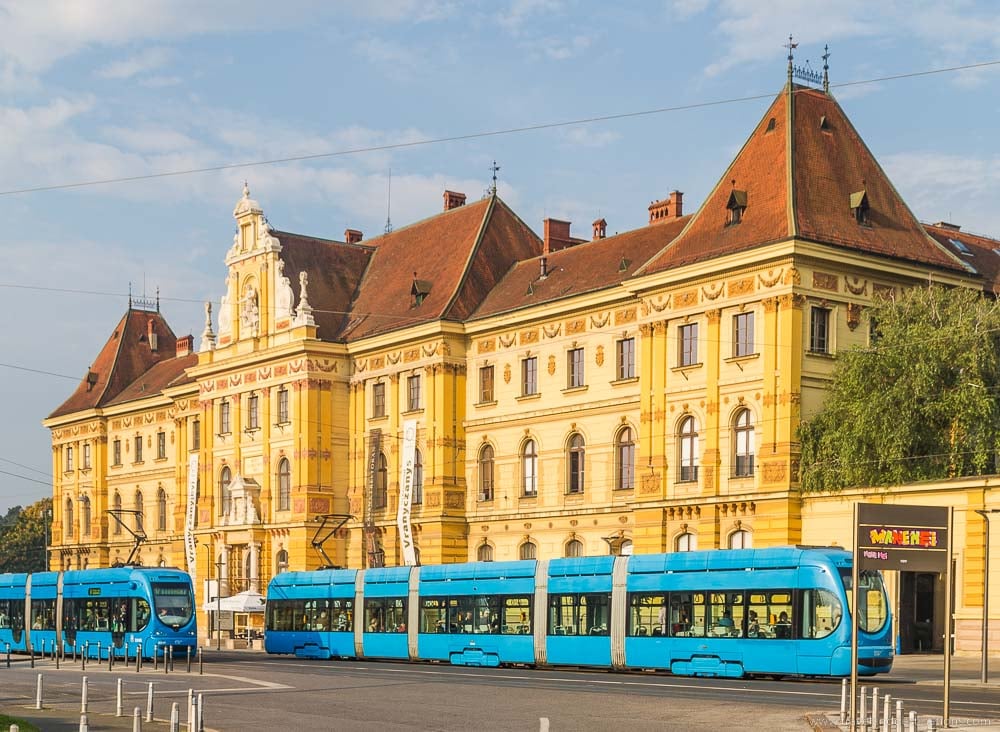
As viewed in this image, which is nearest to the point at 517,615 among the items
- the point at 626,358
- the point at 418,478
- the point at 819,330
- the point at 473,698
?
the point at 473,698

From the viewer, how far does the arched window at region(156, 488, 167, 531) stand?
320 ft

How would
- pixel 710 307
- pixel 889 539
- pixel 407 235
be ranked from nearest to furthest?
pixel 889 539, pixel 710 307, pixel 407 235

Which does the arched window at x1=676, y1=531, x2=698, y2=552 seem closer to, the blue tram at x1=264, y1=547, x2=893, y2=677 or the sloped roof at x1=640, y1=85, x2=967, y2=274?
the sloped roof at x1=640, y1=85, x2=967, y2=274

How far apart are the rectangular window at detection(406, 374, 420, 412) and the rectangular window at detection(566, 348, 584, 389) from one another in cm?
983

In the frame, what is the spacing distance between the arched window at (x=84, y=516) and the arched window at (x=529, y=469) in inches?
1826

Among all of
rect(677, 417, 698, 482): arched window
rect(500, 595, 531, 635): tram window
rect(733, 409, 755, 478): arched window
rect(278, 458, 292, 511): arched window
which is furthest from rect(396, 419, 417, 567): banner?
rect(500, 595, 531, 635): tram window

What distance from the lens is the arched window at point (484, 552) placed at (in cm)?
7142

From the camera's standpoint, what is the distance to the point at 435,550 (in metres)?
71.8

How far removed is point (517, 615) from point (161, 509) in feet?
178

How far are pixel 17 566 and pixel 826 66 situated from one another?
94.2 meters

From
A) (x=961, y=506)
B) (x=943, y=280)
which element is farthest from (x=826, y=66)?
(x=961, y=506)

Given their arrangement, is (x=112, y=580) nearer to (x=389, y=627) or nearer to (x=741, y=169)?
(x=389, y=627)

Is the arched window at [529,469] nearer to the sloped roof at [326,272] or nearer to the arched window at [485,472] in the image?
the arched window at [485,472]

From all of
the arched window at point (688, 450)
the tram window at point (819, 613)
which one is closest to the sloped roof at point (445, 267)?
the arched window at point (688, 450)
